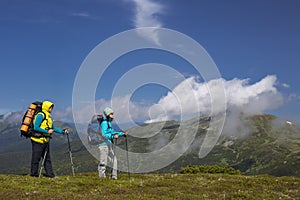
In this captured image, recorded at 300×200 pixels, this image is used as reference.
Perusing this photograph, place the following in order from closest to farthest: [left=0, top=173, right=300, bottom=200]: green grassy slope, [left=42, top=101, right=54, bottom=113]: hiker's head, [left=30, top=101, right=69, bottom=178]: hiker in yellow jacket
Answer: [left=0, top=173, right=300, bottom=200]: green grassy slope, [left=30, top=101, right=69, bottom=178]: hiker in yellow jacket, [left=42, top=101, right=54, bottom=113]: hiker's head

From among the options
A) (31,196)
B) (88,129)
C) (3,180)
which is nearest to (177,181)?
(88,129)

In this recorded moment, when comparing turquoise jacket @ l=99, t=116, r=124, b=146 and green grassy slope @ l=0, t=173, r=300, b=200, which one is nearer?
green grassy slope @ l=0, t=173, r=300, b=200

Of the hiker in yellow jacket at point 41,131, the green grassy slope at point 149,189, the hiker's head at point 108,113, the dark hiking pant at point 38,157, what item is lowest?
the green grassy slope at point 149,189

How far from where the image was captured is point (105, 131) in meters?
17.7

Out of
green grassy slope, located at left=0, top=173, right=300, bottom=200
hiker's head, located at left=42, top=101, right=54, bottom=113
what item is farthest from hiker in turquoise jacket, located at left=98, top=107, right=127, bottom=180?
hiker's head, located at left=42, top=101, right=54, bottom=113

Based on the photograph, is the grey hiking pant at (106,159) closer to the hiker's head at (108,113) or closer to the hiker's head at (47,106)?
the hiker's head at (108,113)

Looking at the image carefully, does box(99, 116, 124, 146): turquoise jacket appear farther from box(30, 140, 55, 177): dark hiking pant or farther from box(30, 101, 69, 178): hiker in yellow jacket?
box(30, 140, 55, 177): dark hiking pant

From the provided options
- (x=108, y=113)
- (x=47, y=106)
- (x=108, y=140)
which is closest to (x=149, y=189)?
(x=108, y=140)

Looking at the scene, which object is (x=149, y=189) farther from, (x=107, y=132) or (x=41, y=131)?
(x=41, y=131)

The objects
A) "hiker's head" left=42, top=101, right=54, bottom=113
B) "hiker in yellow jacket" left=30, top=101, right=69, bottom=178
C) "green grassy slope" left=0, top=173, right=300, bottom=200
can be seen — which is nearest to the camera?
"green grassy slope" left=0, top=173, right=300, bottom=200

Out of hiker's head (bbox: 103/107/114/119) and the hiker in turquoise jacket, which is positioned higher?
hiker's head (bbox: 103/107/114/119)

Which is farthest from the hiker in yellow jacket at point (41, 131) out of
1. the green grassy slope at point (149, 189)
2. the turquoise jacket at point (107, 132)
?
the turquoise jacket at point (107, 132)

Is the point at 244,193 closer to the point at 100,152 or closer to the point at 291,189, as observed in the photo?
the point at 291,189

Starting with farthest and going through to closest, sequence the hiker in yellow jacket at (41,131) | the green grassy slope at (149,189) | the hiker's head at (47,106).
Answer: the hiker's head at (47,106) < the hiker in yellow jacket at (41,131) < the green grassy slope at (149,189)
